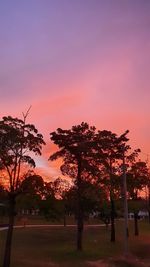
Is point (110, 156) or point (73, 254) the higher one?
point (110, 156)

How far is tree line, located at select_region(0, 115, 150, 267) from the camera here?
1136 inches

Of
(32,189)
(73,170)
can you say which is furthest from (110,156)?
(32,189)

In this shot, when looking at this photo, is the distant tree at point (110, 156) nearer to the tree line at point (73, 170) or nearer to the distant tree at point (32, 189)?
the tree line at point (73, 170)

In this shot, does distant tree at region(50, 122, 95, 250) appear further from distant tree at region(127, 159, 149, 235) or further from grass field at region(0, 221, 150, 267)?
distant tree at region(127, 159, 149, 235)

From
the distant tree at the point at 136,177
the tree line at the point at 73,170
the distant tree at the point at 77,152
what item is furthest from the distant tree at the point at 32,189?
the distant tree at the point at 136,177

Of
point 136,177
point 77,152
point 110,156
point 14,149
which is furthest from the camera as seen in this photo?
point 136,177

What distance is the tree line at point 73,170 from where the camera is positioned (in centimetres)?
2884

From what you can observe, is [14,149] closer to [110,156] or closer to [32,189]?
[32,189]

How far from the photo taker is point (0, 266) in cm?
3030

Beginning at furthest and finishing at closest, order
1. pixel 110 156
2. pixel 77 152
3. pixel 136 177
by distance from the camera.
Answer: pixel 136 177 < pixel 110 156 < pixel 77 152

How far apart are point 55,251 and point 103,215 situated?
3388 cm

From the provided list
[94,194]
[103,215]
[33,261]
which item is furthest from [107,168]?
[103,215]

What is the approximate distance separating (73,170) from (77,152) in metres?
2.42

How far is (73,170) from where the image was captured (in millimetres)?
42250
